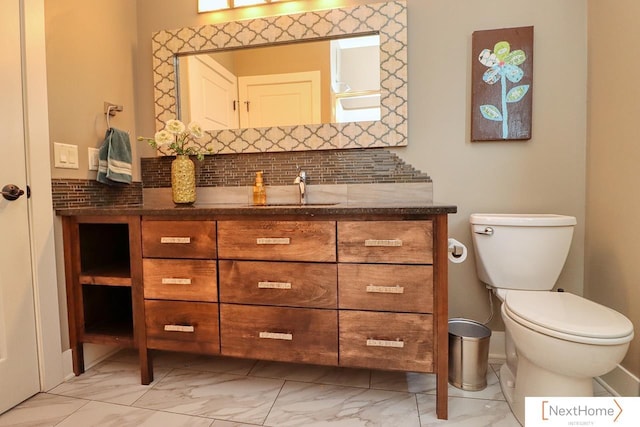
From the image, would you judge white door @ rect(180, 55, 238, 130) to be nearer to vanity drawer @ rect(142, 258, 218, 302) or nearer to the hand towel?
the hand towel

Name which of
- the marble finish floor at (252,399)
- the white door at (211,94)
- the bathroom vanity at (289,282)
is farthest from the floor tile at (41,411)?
the white door at (211,94)

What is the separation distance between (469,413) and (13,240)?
1.96 metres

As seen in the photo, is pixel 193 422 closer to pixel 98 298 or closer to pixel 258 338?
pixel 258 338

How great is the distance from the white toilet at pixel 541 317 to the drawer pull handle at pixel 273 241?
2.85 feet

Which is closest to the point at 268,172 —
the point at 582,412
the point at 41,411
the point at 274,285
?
the point at 274,285

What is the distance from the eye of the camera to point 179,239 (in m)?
1.32

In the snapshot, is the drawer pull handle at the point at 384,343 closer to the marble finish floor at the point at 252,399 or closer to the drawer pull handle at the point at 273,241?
the marble finish floor at the point at 252,399

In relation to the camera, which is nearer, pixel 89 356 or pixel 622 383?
pixel 622 383

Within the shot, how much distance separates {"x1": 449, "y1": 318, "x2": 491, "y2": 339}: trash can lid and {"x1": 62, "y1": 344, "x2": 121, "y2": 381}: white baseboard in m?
1.78

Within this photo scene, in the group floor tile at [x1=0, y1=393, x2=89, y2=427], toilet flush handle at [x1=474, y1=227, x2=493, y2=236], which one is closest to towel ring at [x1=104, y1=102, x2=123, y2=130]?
floor tile at [x1=0, y1=393, x2=89, y2=427]

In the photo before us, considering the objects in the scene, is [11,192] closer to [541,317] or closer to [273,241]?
[273,241]

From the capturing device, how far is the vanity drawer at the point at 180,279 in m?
1.31

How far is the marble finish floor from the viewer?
119 centimetres

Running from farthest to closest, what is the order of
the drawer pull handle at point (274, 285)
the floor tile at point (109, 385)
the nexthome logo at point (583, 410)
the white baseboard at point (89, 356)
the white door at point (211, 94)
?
the white door at point (211, 94) < the white baseboard at point (89, 356) < the floor tile at point (109, 385) < the drawer pull handle at point (274, 285) < the nexthome logo at point (583, 410)
